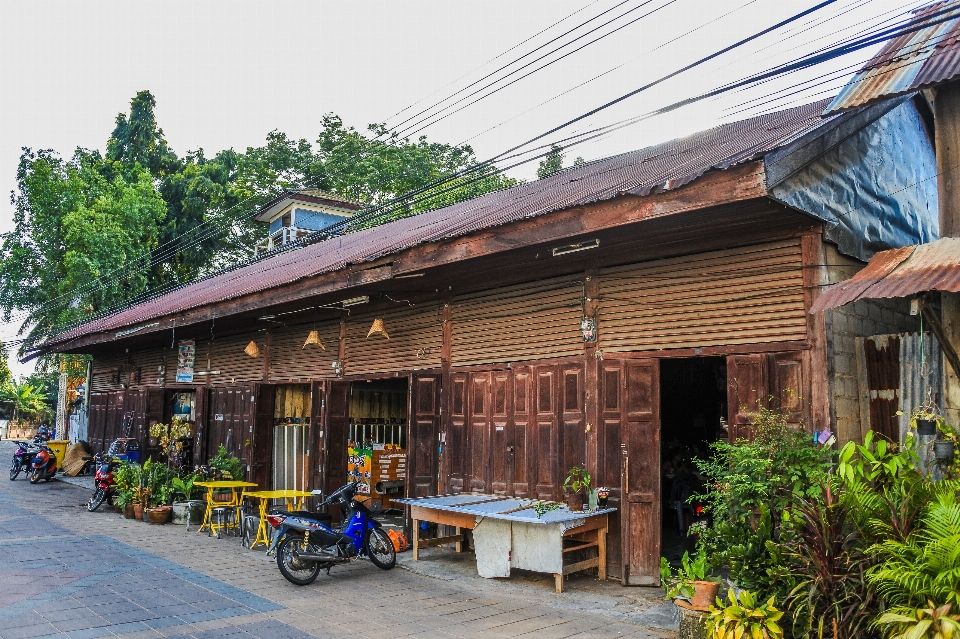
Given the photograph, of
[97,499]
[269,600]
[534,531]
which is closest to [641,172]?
[534,531]

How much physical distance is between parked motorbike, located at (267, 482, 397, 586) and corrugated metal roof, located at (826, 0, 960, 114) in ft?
23.6

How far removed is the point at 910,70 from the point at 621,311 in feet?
12.8

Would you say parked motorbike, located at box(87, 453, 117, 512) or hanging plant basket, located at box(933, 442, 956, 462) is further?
parked motorbike, located at box(87, 453, 117, 512)

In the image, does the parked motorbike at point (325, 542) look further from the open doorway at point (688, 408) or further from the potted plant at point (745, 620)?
the open doorway at point (688, 408)

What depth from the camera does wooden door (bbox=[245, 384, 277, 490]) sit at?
14.8m

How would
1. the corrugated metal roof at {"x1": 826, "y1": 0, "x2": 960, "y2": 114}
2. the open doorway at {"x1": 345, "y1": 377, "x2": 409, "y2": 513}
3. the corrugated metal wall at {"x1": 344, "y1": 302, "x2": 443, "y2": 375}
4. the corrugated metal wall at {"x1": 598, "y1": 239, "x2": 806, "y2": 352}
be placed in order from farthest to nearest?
the open doorway at {"x1": 345, "y1": 377, "x2": 409, "y2": 513} < the corrugated metal wall at {"x1": 344, "y1": 302, "x2": 443, "y2": 375} < the corrugated metal wall at {"x1": 598, "y1": 239, "x2": 806, "y2": 352} < the corrugated metal roof at {"x1": 826, "y1": 0, "x2": 960, "y2": 114}

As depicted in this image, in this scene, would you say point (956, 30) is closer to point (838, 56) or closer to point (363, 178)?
point (838, 56)

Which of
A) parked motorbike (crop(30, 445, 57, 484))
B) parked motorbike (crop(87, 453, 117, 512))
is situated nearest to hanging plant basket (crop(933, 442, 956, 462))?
parked motorbike (crop(87, 453, 117, 512))

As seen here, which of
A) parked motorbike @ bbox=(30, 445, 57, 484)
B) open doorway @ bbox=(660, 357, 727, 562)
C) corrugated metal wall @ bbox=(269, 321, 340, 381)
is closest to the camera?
open doorway @ bbox=(660, 357, 727, 562)

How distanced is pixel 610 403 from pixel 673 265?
5.91 feet

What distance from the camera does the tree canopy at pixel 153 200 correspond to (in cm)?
2539

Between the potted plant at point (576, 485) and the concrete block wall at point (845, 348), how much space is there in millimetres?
2879

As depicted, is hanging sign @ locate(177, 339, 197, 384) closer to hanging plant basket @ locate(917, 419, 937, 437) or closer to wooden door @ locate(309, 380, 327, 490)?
wooden door @ locate(309, 380, 327, 490)


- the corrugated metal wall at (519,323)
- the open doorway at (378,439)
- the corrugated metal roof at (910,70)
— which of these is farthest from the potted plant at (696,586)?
the open doorway at (378,439)
